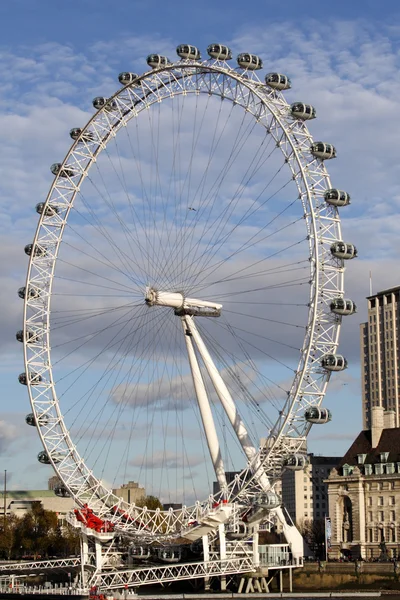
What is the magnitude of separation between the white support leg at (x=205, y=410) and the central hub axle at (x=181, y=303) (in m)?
2.20

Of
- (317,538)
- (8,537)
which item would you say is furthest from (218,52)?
(8,537)

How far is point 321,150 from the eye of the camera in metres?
83.7

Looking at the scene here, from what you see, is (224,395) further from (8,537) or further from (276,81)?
(8,537)

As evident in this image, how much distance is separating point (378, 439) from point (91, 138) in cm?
5341

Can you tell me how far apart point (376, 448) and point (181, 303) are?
4810cm

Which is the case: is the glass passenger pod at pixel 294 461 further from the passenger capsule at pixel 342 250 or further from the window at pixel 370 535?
the window at pixel 370 535

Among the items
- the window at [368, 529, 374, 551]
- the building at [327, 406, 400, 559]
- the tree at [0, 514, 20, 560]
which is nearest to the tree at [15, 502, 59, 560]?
the tree at [0, 514, 20, 560]

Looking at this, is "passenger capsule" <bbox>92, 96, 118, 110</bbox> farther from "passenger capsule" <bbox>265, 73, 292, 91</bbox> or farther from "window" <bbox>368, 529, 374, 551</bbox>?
"window" <bbox>368, 529, 374, 551</bbox>

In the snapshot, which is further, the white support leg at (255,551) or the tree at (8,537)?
the tree at (8,537)

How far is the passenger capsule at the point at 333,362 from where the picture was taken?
7969cm

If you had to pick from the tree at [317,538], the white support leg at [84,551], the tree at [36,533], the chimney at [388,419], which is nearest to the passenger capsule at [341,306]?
the white support leg at [84,551]

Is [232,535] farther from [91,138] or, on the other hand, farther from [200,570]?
[91,138]

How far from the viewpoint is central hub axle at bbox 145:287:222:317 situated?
8400 cm

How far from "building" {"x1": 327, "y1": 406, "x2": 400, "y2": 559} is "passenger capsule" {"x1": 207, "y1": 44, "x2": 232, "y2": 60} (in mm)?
A: 53707
